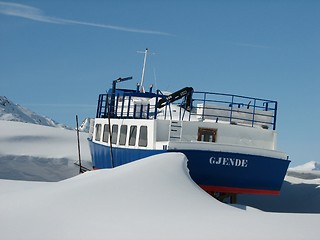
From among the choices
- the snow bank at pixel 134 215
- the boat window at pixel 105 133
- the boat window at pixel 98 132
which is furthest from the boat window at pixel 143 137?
the snow bank at pixel 134 215

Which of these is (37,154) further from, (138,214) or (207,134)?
(138,214)

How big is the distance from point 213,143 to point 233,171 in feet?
4.27

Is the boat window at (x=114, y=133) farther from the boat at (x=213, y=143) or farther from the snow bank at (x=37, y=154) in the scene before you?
the snow bank at (x=37, y=154)

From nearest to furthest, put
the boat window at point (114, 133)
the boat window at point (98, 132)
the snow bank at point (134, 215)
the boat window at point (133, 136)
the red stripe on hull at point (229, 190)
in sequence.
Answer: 1. the snow bank at point (134, 215)
2. the red stripe on hull at point (229, 190)
3. the boat window at point (133, 136)
4. the boat window at point (114, 133)
5. the boat window at point (98, 132)

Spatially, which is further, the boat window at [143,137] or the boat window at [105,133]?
the boat window at [105,133]

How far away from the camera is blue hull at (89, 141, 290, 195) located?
60.2 feet

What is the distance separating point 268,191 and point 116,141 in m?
7.09

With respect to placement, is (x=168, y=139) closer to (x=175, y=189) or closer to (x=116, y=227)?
(x=175, y=189)

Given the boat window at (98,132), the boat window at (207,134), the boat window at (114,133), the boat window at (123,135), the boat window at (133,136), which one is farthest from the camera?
the boat window at (98,132)

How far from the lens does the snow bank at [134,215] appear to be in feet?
26.1

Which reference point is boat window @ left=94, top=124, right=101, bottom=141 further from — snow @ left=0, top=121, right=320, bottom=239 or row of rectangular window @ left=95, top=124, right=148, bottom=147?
snow @ left=0, top=121, right=320, bottom=239

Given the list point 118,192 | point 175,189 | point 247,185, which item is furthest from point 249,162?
point 118,192

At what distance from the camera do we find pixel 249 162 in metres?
19.0

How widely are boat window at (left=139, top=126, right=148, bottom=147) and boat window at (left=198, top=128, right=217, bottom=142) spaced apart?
7.00 ft
